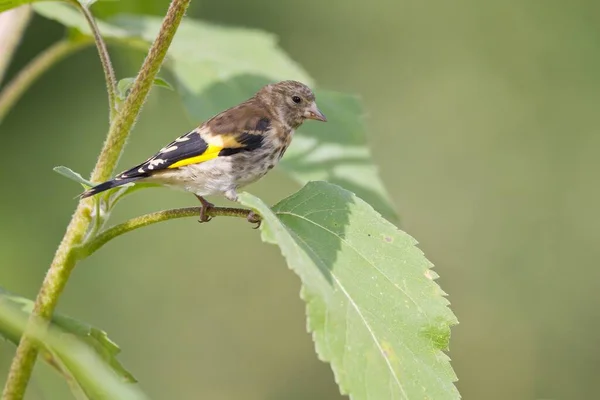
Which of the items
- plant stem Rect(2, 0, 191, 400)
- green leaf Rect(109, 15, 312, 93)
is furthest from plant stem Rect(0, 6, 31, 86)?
plant stem Rect(2, 0, 191, 400)

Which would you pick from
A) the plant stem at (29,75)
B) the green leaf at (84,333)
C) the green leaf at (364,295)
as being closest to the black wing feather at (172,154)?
the plant stem at (29,75)

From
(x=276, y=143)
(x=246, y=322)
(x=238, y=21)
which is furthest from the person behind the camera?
(x=238, y=21)

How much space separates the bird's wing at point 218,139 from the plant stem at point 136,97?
2.82 feet

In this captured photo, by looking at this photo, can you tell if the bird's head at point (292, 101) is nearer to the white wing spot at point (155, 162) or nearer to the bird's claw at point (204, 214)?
the white wing spot at point (155, 162)

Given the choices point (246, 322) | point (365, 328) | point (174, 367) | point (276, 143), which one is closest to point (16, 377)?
point (365, 328)

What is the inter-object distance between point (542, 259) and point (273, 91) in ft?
19.0

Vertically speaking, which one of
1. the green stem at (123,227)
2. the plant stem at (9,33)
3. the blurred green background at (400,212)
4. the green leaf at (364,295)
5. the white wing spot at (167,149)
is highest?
the blurred green background at (400,212)

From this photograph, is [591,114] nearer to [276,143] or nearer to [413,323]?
[276,143]

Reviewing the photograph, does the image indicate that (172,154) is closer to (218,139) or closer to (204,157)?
(204,157)

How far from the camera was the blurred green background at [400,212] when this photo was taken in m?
8.38

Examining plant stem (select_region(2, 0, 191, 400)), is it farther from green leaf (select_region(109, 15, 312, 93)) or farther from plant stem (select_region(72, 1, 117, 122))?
green leaf (select_region(109, 15, 312, 93))

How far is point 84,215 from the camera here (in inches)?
79.0

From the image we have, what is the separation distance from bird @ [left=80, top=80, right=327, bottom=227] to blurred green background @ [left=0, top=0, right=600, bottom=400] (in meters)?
4.82

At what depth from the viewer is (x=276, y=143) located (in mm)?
3275
